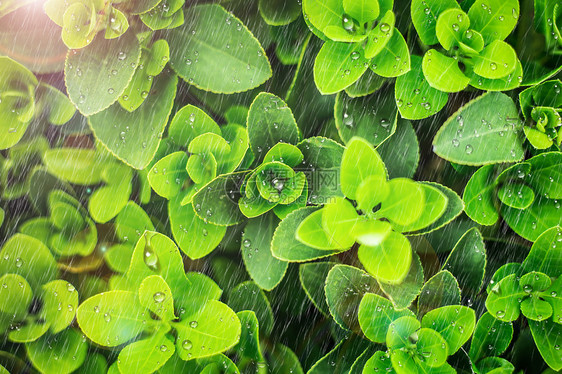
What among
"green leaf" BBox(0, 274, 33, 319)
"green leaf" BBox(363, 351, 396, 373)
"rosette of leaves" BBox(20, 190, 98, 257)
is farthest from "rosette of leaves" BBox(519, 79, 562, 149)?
"green leaf" BBox(0, 274, 33, 319)

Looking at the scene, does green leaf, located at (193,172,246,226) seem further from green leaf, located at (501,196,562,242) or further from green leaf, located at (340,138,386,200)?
green leaf, located at (501,196,562,242)

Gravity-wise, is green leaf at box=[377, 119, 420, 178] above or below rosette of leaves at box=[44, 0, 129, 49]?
below

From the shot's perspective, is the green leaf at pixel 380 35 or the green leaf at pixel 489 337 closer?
the green leaf at pixel 380 35

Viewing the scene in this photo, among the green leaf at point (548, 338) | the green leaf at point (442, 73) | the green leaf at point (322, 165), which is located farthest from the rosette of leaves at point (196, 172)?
the green leaf at point (548, 338)

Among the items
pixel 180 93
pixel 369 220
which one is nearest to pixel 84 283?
pixel 180 93

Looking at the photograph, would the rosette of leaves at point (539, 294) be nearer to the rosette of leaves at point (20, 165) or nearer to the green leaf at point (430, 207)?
the green leaf at point (430, 207)

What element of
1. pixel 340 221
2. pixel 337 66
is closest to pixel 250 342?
pixel 340 221
